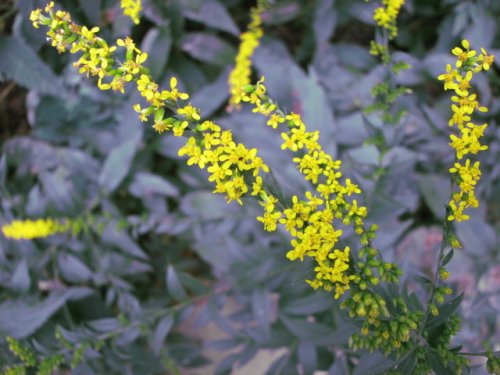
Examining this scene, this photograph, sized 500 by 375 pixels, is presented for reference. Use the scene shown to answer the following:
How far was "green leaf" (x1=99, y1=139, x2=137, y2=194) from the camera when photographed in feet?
6.07

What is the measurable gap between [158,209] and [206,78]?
574 millimetres

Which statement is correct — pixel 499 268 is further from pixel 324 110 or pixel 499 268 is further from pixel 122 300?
pixel 122 300

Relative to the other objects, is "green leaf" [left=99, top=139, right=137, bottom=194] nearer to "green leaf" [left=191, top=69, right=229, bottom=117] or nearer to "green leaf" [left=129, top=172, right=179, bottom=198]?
"green leaf" [left=129, top=172, right=179, bottom=198]

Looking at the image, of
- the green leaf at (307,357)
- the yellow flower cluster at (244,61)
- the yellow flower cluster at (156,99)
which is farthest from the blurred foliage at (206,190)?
the yellow flower cluster at (156,99)

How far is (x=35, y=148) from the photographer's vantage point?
2.04m

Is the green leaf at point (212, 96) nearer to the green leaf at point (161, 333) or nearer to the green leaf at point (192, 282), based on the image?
the green leaf at point (192, 282)

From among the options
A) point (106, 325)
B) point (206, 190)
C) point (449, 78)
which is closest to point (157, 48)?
point (206, 190)

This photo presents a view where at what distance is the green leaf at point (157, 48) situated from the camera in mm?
1880

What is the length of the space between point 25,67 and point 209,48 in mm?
631

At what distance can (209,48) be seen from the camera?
196cm

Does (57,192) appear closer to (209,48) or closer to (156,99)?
(209,48)

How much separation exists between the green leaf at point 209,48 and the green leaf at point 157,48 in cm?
8

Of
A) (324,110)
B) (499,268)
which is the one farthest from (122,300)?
(499,268)

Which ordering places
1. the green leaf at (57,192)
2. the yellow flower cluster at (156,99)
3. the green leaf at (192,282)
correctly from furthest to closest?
the green leaf at (57,192)
the green leaf at (192,282)
the yellow flower cluster at (156,99)
